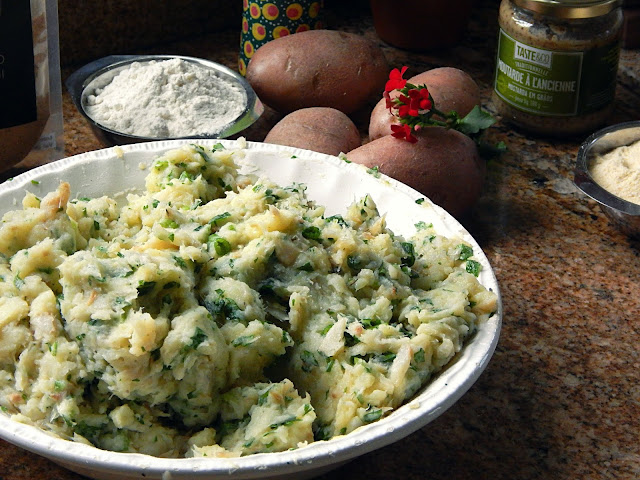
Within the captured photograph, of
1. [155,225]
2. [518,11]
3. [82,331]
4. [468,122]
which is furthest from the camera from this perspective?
[518,11]

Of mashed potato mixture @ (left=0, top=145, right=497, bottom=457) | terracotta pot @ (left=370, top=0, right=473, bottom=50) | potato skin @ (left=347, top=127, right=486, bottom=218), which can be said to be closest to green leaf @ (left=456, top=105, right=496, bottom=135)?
potato skin @ (left=347, top=127, right=486, bottom=218)

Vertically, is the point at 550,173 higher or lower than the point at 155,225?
lower

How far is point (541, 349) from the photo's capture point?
4.09ft

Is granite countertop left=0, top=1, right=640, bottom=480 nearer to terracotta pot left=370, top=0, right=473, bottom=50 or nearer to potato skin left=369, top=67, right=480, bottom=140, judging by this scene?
potato skin left=369, top=67, right=480, bottom=140

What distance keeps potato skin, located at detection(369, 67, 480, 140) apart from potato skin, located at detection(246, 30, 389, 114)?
0.14 m

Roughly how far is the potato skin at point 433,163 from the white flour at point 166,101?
32cm

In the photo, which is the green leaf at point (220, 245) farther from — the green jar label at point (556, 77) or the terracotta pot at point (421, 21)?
the terracotta pot at point (421, 21)

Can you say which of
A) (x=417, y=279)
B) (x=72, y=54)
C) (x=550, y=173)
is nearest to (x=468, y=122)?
(x=550, y=173)

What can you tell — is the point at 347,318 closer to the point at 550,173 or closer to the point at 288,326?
the point at 288,326

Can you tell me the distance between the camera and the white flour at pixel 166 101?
156 cm

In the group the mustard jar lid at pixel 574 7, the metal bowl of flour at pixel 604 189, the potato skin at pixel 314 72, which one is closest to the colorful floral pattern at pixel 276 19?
the potato skin at pixel 314 72

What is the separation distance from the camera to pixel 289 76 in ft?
5.53

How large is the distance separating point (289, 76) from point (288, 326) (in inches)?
33.1

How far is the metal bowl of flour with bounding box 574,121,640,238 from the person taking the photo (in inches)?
54.9
